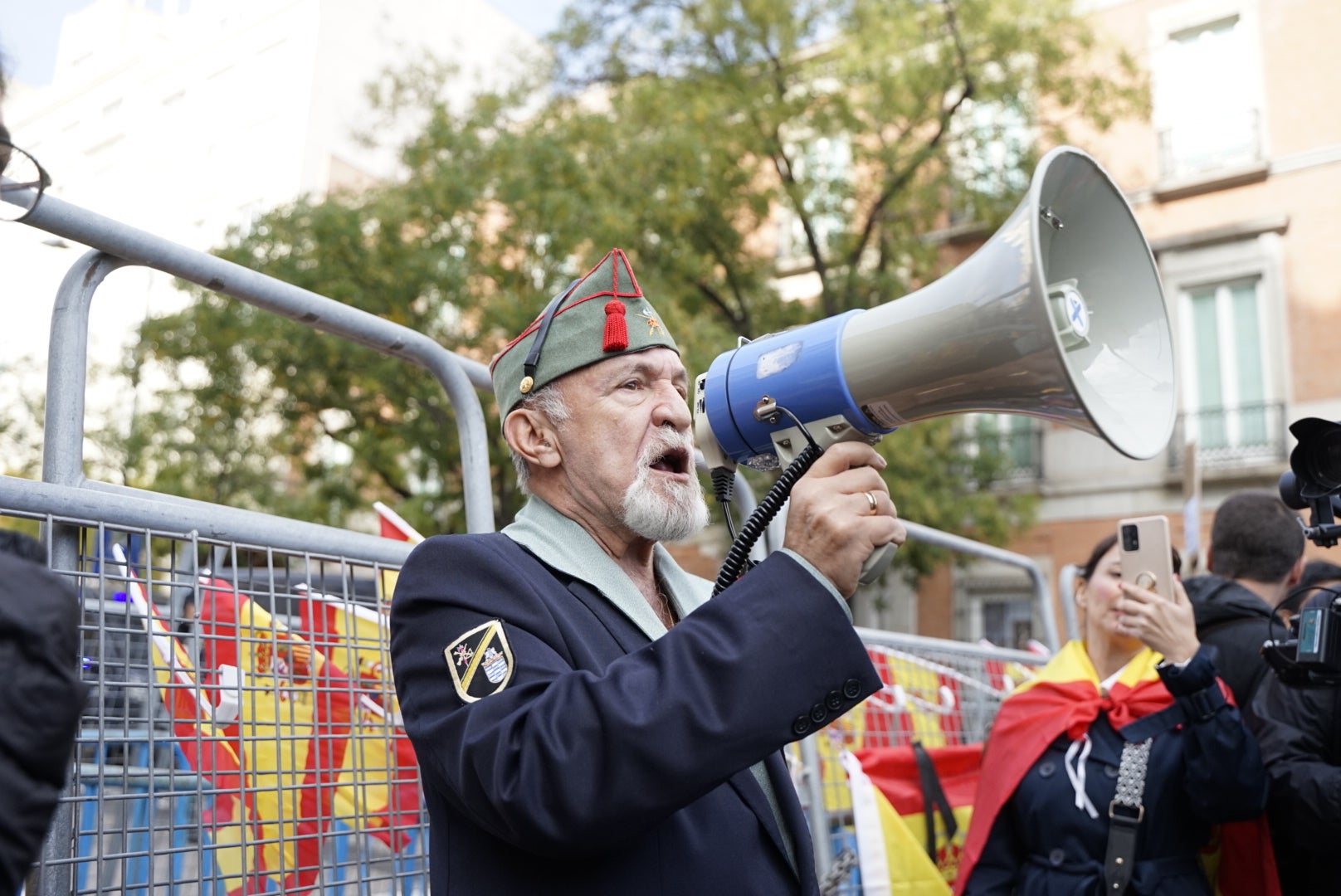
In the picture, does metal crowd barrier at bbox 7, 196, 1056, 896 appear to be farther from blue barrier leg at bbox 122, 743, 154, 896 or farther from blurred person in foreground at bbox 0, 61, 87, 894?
blurred person in foreground at bbox 0, 61, 87, 894

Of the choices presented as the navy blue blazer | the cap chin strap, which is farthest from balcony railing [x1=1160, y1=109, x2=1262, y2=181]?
the navy blue blazer

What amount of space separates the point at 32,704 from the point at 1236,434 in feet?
53.5

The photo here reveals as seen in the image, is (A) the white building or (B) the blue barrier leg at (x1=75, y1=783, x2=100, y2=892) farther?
(A) the white building

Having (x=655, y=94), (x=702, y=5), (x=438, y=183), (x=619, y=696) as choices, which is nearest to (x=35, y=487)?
(x=619, y=696)

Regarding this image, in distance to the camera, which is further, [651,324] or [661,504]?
[651,324]

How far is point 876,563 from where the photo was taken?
156 cm

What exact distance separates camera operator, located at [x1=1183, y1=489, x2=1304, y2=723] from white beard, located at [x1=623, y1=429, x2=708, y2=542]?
2.09 metres

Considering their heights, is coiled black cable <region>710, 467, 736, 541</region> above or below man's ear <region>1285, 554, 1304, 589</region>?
below

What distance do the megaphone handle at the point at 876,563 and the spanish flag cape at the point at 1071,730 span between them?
1712 mm

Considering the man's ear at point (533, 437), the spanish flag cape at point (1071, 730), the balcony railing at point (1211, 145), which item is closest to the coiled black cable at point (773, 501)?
the man's ear at point (533, 437)

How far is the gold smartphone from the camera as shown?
3.04 meters

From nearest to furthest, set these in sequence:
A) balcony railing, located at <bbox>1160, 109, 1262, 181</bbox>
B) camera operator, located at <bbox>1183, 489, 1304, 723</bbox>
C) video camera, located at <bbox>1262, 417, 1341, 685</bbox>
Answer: video camera, located at <bbox>1262, 417, 1341, 685</bbox>, camera operator, located at <bbox>1183, 489, 1304, 723</bbox>, balcony railing, located at <bbox>1160, 109, 1262, 181</bbox>

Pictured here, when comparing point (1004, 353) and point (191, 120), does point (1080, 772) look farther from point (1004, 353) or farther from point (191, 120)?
point (191, 120)

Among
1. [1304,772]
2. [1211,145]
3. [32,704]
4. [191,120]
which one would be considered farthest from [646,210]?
[32,704]
